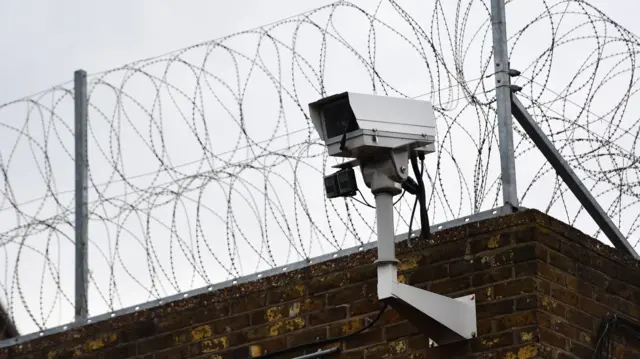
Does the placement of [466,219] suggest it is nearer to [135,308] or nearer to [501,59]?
[501,59]

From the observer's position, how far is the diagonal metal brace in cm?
914

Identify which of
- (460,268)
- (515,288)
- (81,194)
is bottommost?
(515,288)

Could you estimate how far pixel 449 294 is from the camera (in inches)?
345

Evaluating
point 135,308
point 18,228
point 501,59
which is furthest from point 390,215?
point 18,228

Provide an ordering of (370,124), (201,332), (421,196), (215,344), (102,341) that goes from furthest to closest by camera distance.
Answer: (102,341) < (201,332) < (215,344) < (421,196) < (370,124)

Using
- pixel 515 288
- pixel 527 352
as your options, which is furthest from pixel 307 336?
pixel 527 352

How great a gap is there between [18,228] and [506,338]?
3.89 metres

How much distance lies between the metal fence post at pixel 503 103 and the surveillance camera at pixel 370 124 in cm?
62

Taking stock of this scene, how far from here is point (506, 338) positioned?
8.42 metres

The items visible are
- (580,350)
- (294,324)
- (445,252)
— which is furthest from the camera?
(294,324)

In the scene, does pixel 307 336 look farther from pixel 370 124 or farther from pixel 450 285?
pixel 370 124

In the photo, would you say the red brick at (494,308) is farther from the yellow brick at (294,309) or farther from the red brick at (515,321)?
the yellow brick at (294,309)

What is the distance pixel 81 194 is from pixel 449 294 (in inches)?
123

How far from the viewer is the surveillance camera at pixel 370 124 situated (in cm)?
816
